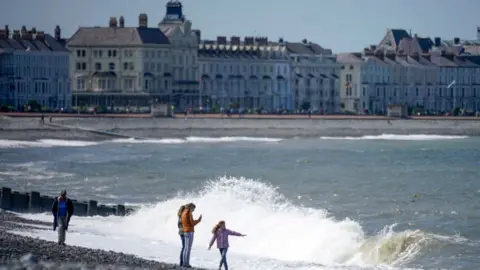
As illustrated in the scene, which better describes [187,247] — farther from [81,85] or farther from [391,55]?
[391,55]

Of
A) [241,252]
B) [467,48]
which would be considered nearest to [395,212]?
[241,252]

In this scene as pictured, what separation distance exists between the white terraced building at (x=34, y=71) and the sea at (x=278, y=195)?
27878 mm

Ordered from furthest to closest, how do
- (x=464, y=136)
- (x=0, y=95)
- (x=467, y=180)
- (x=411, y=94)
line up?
(x=411, y=94) → (x=0, y=95) → (x=464, y=136) → (x=467, y=180)

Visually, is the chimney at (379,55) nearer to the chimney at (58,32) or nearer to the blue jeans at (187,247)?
the chimney at (58,32)

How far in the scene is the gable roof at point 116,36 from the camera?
454ft

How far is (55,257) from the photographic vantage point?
29375 millimetres

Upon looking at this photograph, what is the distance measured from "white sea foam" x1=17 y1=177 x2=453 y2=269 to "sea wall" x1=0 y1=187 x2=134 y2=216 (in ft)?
2.64

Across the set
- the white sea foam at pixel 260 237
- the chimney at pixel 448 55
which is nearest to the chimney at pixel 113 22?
the chimney at pixel 448 55

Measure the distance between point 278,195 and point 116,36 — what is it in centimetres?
8708

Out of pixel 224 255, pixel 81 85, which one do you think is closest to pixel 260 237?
pixel 224 255

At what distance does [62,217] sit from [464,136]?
8756 cm

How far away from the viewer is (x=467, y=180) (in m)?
66.0

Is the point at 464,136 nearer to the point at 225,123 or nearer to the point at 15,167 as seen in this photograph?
the point at 225,123

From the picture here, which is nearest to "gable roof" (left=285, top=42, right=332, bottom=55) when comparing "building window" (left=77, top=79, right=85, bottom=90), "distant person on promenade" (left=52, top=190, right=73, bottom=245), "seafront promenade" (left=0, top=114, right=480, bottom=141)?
"building window" (left=77, top=79, right=85, bottom=90)
